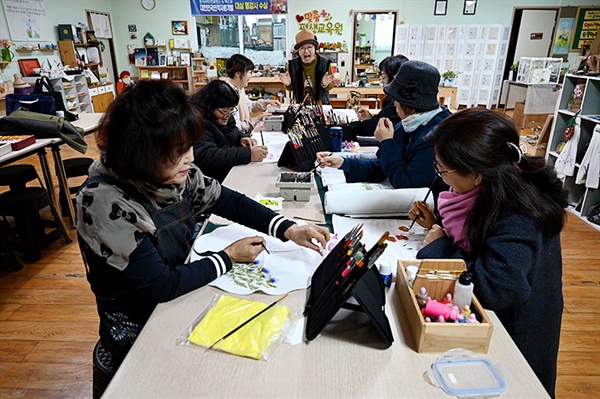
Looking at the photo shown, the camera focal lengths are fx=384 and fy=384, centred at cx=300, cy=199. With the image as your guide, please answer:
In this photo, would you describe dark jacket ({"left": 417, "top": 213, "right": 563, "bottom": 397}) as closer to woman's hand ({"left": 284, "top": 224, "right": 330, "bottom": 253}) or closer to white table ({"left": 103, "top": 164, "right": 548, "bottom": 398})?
white table ({"left": 103, "top": 164, "right": 548, "bottom": 398})

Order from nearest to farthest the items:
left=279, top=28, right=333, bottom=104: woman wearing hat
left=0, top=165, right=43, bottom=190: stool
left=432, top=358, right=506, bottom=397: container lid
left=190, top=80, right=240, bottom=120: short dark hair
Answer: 1. left=432, top=358, right=506, bottom=397: container lid
2. left=190, top=80, right=240, bottom=120: short dark hair
3. left=0, top=165, right=43, bottom=190: stool
4. left=279, top=28, right=333, bottom=104: woman wearing hat

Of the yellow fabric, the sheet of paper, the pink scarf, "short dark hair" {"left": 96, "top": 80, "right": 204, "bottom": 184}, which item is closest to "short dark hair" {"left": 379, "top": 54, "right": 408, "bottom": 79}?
the sheet of paper

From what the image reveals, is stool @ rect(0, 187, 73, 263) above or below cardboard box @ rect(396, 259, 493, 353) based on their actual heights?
below

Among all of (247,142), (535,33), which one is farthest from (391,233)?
(535,33)

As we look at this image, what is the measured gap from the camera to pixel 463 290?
0.88 meters

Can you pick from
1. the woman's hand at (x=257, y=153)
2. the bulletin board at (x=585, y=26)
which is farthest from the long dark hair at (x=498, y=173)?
the bulletin board at (x=585, y=26)

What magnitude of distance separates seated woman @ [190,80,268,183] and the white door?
836cm

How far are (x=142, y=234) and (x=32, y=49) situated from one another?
6.45 meters

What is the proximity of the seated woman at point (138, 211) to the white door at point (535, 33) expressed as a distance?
924 centimetres

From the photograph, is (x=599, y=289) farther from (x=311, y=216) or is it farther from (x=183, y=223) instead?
(x=183, y=223)

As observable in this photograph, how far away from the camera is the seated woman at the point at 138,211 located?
34.7 inches

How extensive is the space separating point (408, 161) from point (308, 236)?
714 mm

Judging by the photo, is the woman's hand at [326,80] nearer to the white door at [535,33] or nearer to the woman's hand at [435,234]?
the woman's hand at [435,234]

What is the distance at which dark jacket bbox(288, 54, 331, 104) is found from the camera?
3.77 metres
